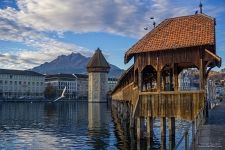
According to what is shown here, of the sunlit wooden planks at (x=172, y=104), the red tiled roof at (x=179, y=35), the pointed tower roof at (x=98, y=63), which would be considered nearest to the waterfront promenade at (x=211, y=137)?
the sunlit wooden planks at (x=172, y=104)

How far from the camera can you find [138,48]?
93.4ft

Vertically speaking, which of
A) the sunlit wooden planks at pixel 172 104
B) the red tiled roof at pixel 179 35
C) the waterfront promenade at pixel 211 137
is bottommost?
the waterfront promenade at pixel 211 137

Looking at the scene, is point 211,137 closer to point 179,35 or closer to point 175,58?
point 175,58

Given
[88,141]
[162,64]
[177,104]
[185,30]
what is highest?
[185,30]

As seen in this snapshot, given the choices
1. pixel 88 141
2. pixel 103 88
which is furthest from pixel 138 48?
pixel 103 88

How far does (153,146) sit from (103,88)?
137177 mm

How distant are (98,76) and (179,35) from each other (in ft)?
449

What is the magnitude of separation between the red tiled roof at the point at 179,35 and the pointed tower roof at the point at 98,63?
12898cm

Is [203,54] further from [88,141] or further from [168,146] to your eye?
[88,141]

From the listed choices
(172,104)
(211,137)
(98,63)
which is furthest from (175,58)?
(98,63)

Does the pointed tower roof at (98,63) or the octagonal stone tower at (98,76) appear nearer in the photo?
the pointed tower roof at (98,63)

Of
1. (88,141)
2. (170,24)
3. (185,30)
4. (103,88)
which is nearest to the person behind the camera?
(185,30)

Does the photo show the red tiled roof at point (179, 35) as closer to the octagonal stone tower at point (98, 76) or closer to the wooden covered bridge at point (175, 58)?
the wooden covered bridge at point (175, 58)

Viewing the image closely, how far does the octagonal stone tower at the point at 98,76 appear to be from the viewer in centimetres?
16062
